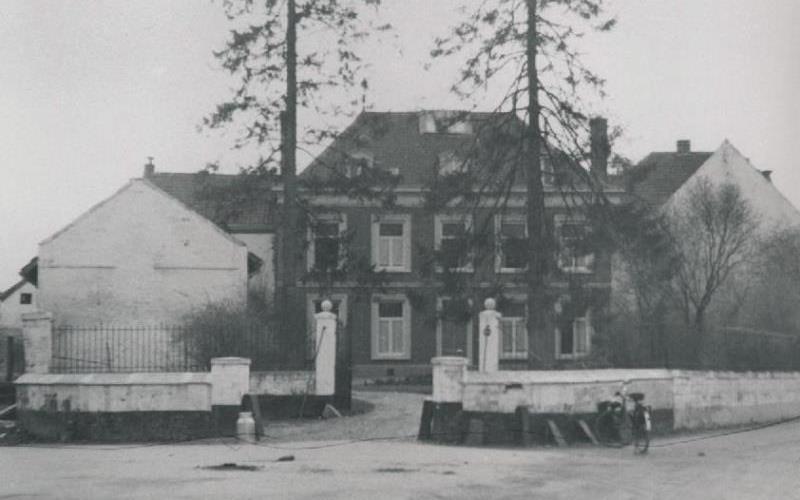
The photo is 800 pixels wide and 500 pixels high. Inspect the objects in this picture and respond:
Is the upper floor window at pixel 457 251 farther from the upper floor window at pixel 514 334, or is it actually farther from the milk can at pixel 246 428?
the upper floor window at pixel 514 334

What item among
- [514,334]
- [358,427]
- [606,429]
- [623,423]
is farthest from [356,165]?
[514,334]

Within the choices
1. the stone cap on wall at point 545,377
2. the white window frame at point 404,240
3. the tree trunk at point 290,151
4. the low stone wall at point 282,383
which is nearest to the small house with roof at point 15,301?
the white window frame at point 404,240

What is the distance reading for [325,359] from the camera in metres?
23.7

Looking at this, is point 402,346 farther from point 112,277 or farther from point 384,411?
point 384,411

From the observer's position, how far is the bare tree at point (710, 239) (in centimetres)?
4244

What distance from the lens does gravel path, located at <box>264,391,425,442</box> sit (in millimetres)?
20359

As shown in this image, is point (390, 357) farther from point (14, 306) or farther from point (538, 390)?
point (14, 306)

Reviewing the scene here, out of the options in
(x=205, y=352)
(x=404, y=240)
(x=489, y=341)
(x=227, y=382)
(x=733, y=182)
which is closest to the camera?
(x=227, y=382)

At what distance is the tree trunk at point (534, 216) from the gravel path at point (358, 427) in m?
3.25

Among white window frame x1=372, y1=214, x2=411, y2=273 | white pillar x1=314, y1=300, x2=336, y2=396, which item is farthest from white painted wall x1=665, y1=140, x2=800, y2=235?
white pillar x1=314, y1=300, x2=336, y2=396

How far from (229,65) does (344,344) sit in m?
9.15

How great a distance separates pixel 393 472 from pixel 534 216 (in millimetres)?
12440

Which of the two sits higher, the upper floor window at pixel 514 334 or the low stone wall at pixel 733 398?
the upper floor window at pixel 514 334

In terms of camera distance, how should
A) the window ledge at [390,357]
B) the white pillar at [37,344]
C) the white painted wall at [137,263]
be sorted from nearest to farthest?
the white pillar at [37,344], the white painted wall at [137,263], the window ledge at [390,357]
